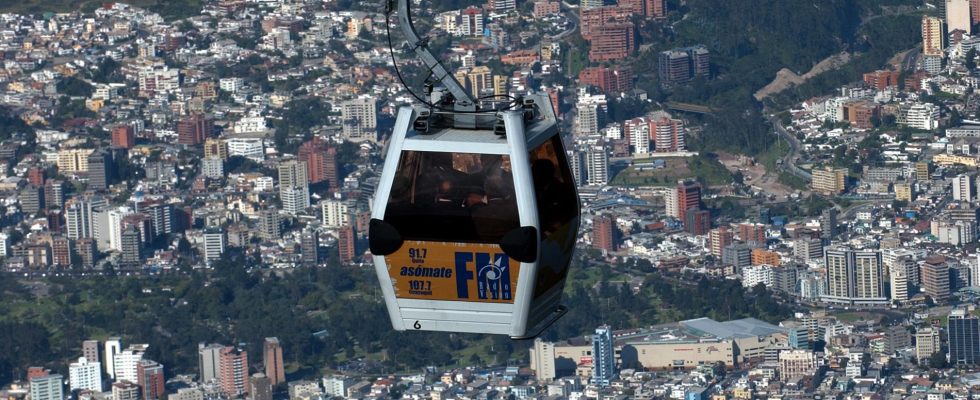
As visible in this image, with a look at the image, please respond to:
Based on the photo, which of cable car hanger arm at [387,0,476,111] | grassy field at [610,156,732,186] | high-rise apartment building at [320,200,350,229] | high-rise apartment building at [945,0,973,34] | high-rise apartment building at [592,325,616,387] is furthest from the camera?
high-rise apartment building at [945,0,973,34]

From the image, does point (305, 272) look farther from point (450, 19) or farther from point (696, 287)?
point (450, 19)

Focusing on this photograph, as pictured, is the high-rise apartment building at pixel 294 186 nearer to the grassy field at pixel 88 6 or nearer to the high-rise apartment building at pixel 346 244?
the high-rise apartment building at pixel 346 244

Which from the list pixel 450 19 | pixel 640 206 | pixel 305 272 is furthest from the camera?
pixel 450 19

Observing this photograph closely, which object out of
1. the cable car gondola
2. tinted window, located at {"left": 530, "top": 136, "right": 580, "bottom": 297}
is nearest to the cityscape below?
tinted window, located at {"left": 530, "top": 136, "right": 580, "bottom": 297}

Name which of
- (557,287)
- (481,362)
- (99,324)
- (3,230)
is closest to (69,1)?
(3,230)

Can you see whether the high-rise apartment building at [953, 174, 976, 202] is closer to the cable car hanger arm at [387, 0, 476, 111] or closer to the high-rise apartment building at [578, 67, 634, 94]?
the high-rise apartment building at [578, 67, 634, 94]

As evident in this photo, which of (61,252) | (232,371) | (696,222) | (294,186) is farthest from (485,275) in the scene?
(294,186)
